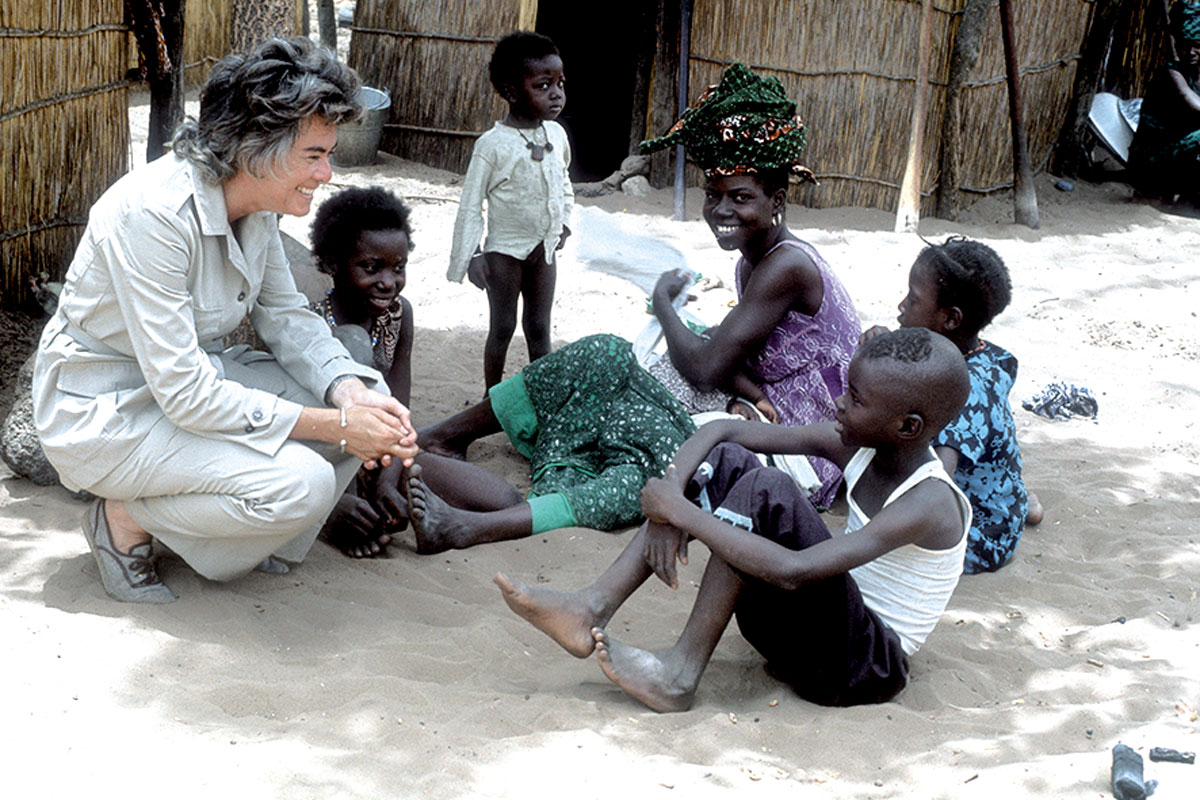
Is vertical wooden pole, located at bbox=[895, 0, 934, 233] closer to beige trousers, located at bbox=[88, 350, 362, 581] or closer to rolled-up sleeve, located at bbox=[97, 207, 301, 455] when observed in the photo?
beige trousers, located at bbox=[88, 350, 362, 581]

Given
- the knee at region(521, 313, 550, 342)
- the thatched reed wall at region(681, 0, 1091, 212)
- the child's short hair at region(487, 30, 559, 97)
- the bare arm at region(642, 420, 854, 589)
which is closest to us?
the bare arm at region(642, 420, 854, 589)

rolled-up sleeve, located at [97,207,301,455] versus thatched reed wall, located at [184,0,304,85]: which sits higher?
thatched reed wall, located at [184,0,304,85]

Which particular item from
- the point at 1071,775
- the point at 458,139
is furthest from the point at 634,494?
the point at 458,139

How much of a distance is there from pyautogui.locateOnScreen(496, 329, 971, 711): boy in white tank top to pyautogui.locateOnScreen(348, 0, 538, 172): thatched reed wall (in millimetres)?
6737

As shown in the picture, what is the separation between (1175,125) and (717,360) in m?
7.79

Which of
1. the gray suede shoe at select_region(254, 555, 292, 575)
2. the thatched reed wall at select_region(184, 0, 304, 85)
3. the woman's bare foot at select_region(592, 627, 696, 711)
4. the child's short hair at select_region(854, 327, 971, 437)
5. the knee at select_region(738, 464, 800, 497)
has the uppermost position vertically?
the thatched reed wall at select_region(184, 0, 304, 85)

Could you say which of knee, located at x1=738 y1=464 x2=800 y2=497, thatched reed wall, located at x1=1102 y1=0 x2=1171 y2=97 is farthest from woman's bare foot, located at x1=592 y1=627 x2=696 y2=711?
thatched reed wall, located at x1=1102 y1=0 x2=1171 y2=97

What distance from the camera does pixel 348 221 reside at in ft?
13.3

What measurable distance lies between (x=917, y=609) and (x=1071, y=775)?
2.05 feet

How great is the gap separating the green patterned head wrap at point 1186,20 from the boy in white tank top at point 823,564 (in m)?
8.89

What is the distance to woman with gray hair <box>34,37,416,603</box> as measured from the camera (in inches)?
115

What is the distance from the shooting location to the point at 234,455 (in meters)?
3.05

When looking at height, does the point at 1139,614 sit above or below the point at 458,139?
below

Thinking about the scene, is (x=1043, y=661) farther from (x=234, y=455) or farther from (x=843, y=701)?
(x=234, y=455)
